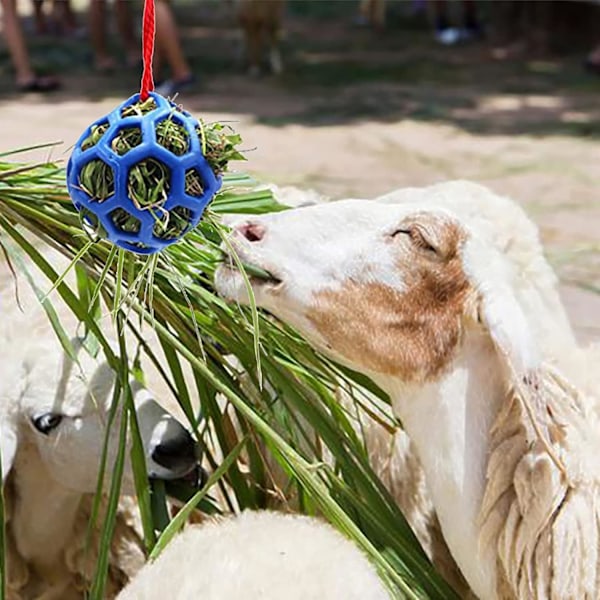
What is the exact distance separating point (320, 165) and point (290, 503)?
510cm

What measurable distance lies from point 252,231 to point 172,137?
449 mm

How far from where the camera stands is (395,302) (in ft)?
8.04

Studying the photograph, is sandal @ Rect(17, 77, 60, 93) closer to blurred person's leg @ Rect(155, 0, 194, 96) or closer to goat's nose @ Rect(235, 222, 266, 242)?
blurred person's leg @ Rect(155, 0, 194, 96)

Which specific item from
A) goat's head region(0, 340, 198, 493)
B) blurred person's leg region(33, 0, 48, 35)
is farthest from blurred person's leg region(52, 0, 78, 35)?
goat's head region(0, 340, 198, 493)

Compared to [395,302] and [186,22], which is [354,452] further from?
[186,22]

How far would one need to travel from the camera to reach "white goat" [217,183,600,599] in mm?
2430

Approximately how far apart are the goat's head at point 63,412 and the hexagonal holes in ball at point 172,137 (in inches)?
38.5

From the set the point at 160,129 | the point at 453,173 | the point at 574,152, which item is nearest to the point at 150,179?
the point at 160,129

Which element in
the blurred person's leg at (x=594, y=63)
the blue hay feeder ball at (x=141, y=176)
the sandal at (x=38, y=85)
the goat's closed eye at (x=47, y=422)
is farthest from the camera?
the blurred person's leg at (x=594, y=63)

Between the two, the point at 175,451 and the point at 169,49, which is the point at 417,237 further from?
the point at 169,49

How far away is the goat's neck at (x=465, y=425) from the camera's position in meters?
2.48

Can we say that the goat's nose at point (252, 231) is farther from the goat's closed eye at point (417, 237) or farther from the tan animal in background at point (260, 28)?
the tan animal in background at point (260, 28)

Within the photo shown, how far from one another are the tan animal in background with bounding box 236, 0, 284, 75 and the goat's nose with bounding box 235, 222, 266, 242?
8.81 m

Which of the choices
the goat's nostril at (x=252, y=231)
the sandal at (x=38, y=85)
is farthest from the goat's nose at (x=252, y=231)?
the sandal at (x=38, y=85)
